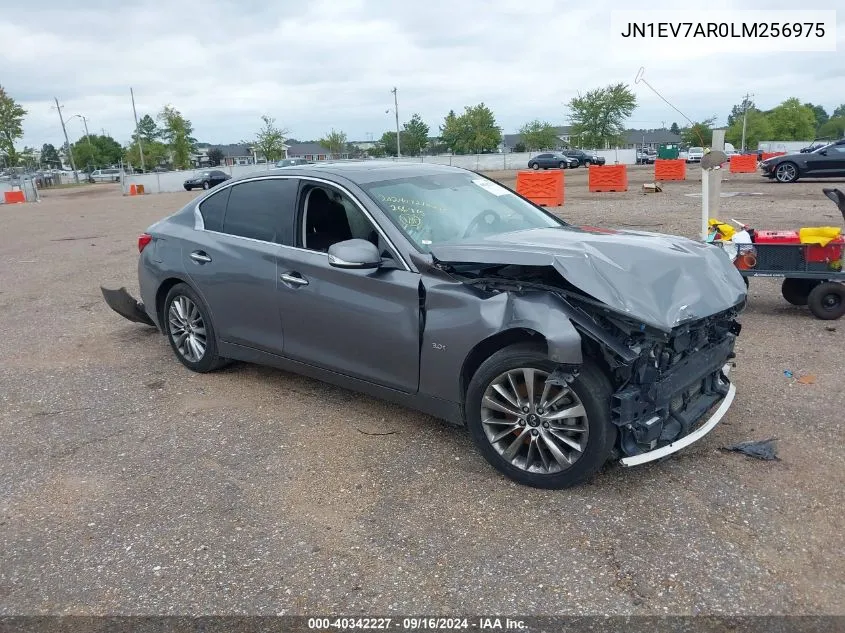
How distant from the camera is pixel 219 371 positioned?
18.5 feet

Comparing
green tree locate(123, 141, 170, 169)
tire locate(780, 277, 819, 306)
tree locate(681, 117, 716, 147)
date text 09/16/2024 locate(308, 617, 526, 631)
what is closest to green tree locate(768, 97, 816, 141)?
tree locate(681, 117, 716, 147)

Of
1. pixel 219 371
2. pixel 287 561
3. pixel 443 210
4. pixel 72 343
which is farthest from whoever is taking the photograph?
pixel 72 343

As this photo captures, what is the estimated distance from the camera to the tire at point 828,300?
258 inches

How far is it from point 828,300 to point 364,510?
5.20 m

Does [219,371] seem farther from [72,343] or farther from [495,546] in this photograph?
[495,546]

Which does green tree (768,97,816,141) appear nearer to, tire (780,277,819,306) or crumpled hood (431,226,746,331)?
tire (780,277,819,306)

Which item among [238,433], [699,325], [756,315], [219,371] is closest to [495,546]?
[699,325]

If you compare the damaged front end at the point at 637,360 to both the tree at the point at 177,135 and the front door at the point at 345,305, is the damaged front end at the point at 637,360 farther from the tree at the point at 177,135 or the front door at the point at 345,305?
the tree at the point at 177,135

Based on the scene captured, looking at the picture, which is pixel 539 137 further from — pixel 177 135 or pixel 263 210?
pixel 263 210

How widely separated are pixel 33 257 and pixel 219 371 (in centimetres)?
948

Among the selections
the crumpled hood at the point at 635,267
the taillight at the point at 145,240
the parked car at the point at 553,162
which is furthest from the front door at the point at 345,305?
the parked car at the point at 553,162

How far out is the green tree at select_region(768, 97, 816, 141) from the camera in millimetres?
96188

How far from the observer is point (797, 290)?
278 inches

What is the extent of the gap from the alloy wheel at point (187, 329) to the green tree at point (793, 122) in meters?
105
